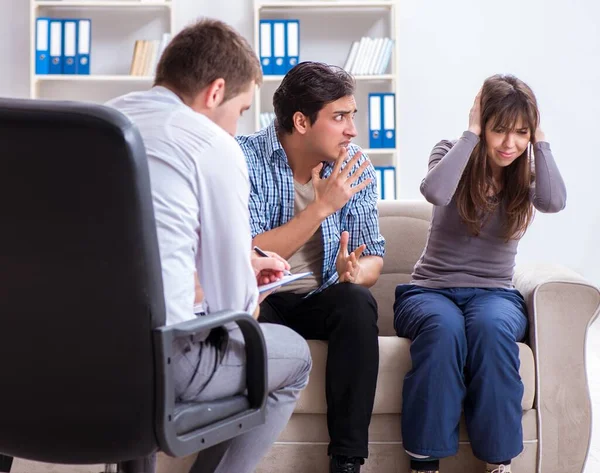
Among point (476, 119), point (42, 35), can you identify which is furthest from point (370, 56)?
point (476, 119)

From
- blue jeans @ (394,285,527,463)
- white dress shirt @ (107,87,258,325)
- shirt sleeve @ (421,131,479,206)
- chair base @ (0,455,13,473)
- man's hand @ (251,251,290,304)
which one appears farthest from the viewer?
shirt sleeve @ (421,131,479,206)

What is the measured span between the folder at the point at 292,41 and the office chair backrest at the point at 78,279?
11.7 feet

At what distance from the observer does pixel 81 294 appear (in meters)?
1.22

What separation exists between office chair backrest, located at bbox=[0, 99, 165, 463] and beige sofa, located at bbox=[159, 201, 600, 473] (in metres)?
0.95

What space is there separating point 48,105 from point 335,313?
112 centimetres

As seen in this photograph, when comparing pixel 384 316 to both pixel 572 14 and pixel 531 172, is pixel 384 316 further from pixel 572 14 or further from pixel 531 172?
pixel 572 14

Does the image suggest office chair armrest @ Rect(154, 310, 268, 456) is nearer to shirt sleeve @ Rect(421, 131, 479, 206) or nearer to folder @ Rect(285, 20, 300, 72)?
shirt sleeve @ Rect(421, 131, 479, 206)

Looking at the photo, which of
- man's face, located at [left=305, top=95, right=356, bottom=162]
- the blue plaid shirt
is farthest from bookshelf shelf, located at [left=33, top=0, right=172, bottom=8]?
man's face, located at [left=305, top=95, right=356, bottom=162]

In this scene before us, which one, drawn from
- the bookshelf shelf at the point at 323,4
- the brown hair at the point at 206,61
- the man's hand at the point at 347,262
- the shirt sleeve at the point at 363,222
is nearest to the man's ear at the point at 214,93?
the brown hair at the point at 206,61

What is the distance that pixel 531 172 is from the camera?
7.98 feet

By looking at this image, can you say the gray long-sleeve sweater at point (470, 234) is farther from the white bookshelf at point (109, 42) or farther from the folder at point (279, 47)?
the white bookshelf at point (109, 42)

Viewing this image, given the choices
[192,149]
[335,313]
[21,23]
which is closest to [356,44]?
[21,23]

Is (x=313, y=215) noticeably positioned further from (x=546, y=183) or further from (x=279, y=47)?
(x=279, y=47)

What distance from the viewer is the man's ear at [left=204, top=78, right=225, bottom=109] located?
4.90 feet
